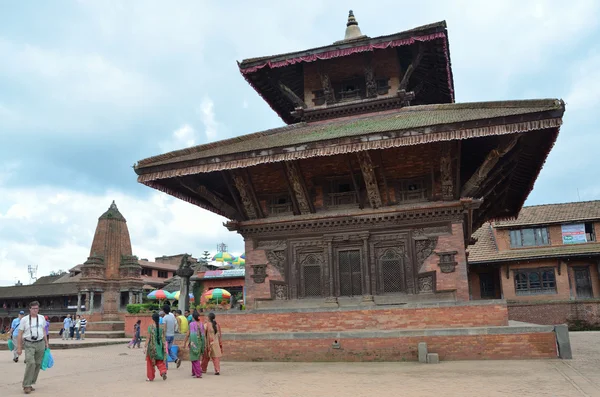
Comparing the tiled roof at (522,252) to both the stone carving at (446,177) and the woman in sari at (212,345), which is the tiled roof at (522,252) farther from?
the woman in sari at (212,345)

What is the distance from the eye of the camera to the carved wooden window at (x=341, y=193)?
49.7 feet

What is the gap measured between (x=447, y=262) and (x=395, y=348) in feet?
9.98

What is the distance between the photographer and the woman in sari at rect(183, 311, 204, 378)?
10.4 m

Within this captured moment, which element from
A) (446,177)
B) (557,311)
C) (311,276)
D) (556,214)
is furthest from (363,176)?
(556,214)

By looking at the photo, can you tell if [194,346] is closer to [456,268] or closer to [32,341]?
[32,341]

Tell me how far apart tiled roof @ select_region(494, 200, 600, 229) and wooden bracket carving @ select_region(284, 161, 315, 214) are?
894 inches

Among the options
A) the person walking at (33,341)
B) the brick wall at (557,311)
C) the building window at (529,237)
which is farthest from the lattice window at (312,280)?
the building window at (529,237)

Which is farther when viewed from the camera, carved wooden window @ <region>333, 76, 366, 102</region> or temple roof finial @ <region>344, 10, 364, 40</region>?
temple roof finial @ <region>344, 10, 364, 40</region>

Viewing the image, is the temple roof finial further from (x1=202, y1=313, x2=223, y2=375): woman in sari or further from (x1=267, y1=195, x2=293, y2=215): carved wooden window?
(x1=202, y1=313, x2=223, y2=375): woman in sari

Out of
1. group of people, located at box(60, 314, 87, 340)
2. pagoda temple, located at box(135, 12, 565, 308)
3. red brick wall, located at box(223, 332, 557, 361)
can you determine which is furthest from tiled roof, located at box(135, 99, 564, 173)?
group of people, located at box(60, 314, 87, 340)

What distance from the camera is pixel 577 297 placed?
31172 millimetres

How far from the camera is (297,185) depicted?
14711 mm

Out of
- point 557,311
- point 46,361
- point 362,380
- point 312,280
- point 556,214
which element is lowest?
point 557,311

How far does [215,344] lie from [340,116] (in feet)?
30.9
